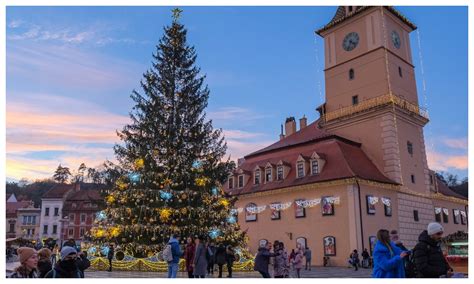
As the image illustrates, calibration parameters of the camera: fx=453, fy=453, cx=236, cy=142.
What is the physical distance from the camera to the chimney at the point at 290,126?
46.0 m

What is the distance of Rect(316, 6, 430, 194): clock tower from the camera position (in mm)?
33344

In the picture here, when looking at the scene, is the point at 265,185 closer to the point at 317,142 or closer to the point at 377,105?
the point at 317,142

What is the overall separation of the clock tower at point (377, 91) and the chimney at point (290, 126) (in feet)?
21.5

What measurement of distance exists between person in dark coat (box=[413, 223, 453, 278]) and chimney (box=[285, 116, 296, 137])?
39344 mm

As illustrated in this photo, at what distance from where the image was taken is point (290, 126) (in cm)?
4631

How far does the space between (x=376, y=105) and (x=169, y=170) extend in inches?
751

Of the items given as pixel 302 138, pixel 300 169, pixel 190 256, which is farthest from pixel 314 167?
pixel 190 256

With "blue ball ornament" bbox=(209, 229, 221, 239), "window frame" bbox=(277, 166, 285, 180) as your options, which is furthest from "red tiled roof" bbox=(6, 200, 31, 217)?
"blue ball ornament" bbox=(209, 229, 221, 239)

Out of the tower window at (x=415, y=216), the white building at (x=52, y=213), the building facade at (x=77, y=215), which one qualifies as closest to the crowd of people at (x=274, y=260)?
the tower window at (x=415, y=216)

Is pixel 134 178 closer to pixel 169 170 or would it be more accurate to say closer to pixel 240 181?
pixel 169 170

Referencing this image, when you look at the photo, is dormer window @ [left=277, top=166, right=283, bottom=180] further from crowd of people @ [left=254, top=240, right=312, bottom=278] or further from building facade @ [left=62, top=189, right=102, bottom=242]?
building facade @ [left=62, top=189, right=102, bottom=242]

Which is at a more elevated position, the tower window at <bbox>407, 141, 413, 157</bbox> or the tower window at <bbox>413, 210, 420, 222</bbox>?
the tower window at <bbox>407, 141, 413, 157</bbox>

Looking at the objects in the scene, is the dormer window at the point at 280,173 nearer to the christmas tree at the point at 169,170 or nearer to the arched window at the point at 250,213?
the arched window at the point at 250,213

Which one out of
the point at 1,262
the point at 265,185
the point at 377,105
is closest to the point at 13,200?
the point at 265,185
